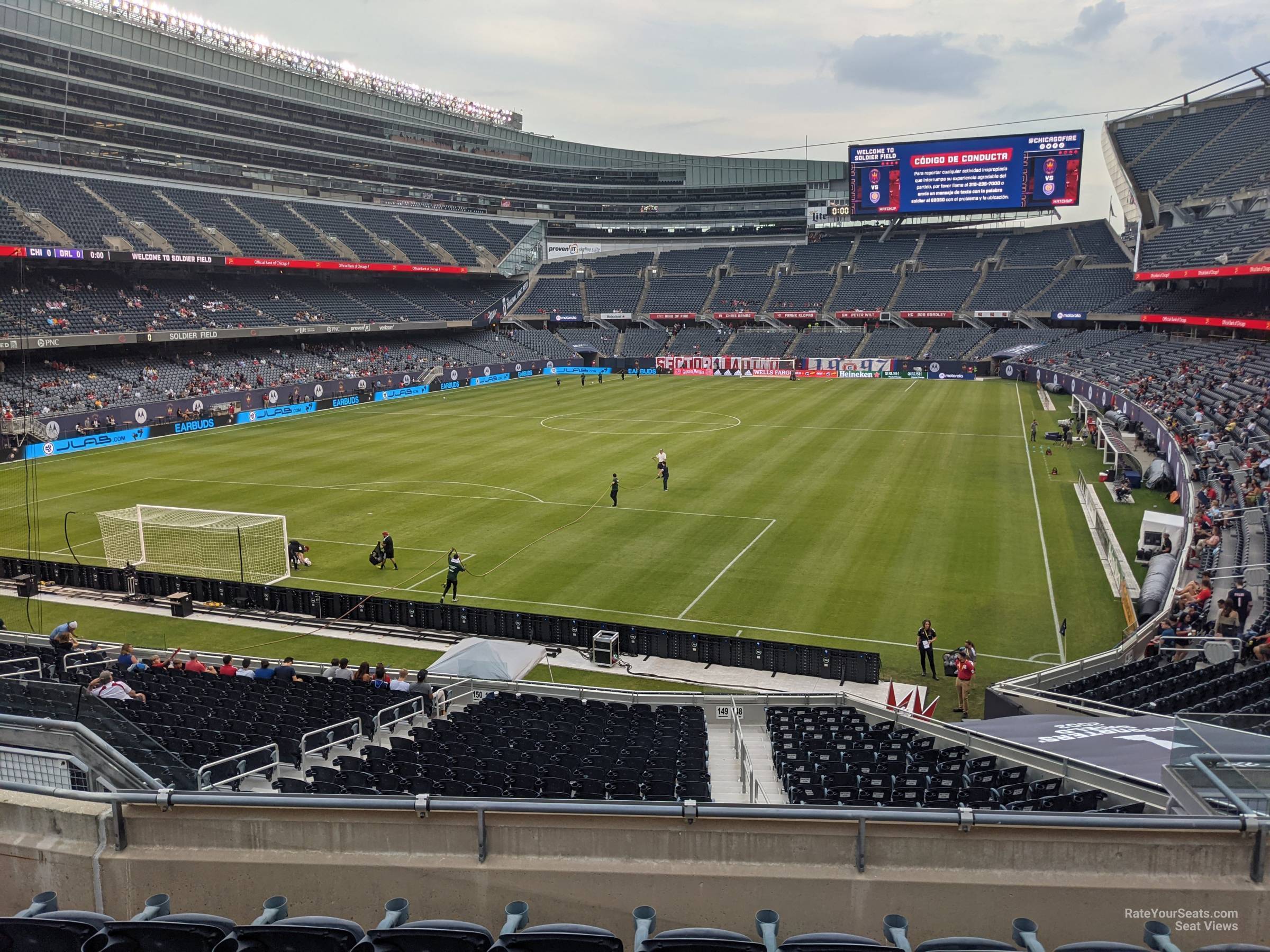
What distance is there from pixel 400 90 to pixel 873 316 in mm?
62187

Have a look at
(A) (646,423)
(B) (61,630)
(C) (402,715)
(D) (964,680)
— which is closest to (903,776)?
(D) (964,680)

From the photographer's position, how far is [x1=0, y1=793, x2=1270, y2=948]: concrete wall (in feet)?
17.2

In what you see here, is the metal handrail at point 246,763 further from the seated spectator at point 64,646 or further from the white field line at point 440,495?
the white field line at point 440,495


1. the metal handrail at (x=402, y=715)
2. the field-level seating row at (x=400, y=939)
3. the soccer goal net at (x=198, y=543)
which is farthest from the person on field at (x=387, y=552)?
the field-level seating row at (x=400, y=939)

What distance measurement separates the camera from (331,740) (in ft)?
43.1

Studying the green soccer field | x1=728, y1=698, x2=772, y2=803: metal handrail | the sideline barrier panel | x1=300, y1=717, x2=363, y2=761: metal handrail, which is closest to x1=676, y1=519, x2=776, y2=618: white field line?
the green soccer field

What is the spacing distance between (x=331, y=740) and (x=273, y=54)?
316ft

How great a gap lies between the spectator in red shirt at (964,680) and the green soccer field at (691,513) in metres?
1.38

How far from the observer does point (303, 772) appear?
1191 centimetres

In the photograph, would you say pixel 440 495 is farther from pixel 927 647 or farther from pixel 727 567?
pixel 927 647

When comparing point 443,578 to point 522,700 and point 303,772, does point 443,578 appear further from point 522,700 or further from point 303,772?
point 303,772

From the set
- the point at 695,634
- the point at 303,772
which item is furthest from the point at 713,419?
the point at 303,772

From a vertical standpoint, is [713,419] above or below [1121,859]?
above

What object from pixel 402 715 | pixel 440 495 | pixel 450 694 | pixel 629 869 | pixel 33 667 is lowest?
pixel 450 694
